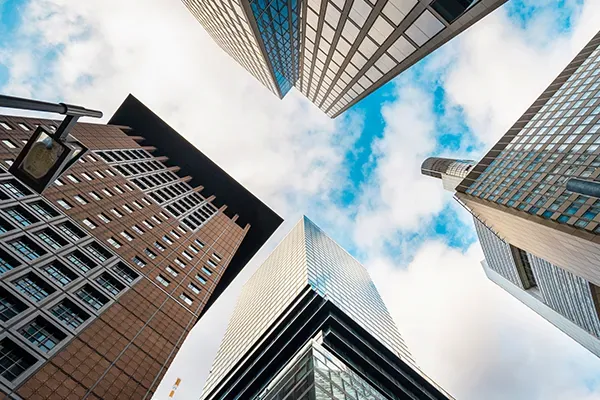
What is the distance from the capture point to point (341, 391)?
85.9ft

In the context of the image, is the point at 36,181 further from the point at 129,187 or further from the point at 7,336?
the point at 129,187

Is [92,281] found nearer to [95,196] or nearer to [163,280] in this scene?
[163,280]

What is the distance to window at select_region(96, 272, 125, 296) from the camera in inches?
1298

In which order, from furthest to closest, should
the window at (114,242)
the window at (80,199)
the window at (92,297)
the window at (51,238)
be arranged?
the window at (80,199), the window at (114,242), the window at (51,238), the window at (92,297)

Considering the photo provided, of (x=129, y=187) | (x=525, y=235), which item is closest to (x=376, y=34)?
(x=129, y=187)

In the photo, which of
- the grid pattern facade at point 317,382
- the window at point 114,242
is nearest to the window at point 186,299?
the window at point 114,242

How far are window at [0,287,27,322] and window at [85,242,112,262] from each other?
996cm

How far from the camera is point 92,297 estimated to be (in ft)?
102

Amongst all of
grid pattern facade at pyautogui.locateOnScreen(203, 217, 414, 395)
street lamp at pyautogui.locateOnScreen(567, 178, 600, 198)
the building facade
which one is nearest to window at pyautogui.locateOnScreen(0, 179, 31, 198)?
street lamp at pyautogui.locateOnScreen(567, 178, 600, 198)

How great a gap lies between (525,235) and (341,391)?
46.9 metres

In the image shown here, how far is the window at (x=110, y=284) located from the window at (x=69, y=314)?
3.98 metres

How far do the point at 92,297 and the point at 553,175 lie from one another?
197 feet

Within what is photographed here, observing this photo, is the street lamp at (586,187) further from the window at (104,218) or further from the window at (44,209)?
the window at (104,218)

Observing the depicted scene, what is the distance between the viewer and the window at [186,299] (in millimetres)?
40219
